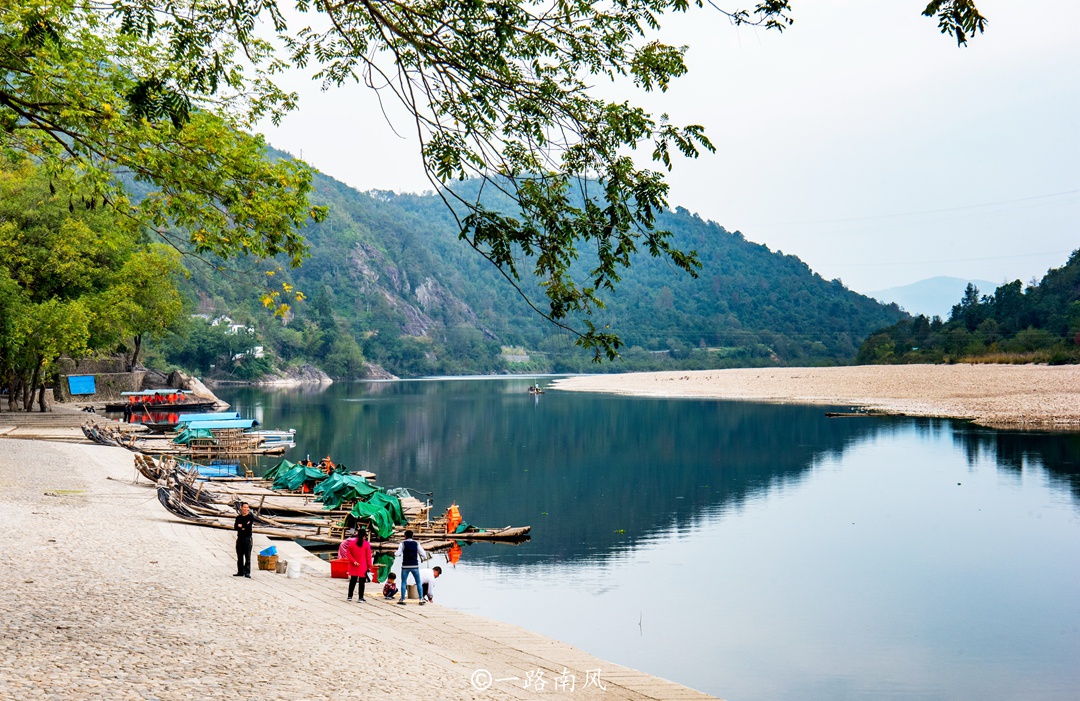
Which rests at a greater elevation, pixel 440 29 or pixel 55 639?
pixel 440 29

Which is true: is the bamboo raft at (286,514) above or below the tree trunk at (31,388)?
below

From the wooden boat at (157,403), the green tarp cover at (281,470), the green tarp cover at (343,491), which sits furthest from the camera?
the wooden boat at (157,403)

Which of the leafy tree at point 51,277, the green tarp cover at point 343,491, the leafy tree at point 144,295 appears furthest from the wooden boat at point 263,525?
the leafy tree at point 144,295

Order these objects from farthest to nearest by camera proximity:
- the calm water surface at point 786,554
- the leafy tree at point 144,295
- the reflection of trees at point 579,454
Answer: the leafy tree at point 144,295, the reflection of trees at point 579,454, the calm water surface at point 786,554

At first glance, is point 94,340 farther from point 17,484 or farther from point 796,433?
point 796,433

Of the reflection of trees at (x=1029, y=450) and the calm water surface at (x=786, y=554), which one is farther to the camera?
the reflection of trees at (x=1029, y=450)

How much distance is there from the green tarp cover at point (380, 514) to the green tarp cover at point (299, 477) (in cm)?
751

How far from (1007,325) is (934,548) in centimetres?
9425

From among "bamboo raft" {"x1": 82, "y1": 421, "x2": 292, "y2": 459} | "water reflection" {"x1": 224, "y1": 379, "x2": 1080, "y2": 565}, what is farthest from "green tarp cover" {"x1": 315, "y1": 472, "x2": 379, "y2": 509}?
"bamboo raft" {"x1": 82, "y1": 421, "x2": 292, "y2": 459}

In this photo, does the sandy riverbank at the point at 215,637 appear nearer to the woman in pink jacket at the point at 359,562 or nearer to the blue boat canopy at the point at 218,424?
the woman in pink jacket at the point at 359,562

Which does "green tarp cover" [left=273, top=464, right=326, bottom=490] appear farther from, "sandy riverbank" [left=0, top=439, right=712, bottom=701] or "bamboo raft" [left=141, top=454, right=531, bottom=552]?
"sandy riverbank" [left=0, top=439, right=712, bottom=701]

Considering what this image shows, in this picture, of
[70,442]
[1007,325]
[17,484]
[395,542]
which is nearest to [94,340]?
[70,442]

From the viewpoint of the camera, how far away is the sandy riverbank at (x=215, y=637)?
8.85m

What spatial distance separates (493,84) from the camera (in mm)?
8789
